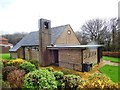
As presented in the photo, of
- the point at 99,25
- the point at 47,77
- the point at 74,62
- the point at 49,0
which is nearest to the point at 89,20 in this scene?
the point at 99,25

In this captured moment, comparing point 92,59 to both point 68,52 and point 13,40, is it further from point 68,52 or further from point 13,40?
point 13,40

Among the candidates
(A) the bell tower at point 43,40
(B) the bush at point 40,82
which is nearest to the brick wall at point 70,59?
(A) the bell tower at point 43,40

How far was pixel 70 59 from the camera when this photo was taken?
55.0 ft

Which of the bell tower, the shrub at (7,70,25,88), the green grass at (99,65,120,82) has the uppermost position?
the bell tower

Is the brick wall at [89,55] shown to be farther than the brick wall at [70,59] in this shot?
Yes

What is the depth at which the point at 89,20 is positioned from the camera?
3878cm

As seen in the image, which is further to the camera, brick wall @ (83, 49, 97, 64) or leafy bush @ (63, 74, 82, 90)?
brick wall @ (83, 49, 97, 64)

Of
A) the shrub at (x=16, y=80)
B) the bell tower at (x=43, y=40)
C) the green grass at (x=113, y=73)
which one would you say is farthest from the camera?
the bell tower at (x=43, y=40)

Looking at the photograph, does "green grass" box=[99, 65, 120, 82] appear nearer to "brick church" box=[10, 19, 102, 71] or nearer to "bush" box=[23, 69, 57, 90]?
"brick church" box=[10, 19, 102, 71]

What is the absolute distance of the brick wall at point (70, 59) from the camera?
1569 centimetres

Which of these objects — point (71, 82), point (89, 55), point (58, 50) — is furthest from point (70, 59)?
point (71, 82)

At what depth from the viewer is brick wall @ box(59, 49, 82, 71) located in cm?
1569

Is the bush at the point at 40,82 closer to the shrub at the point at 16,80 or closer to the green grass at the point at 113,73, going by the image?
the shrub at the point at 16,80

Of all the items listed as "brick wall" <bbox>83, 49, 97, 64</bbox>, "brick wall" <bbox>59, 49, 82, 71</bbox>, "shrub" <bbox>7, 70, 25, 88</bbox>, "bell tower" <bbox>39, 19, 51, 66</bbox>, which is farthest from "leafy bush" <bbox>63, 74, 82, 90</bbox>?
"bell tower" <bbox>39, 19, 51, 66</bbox>
